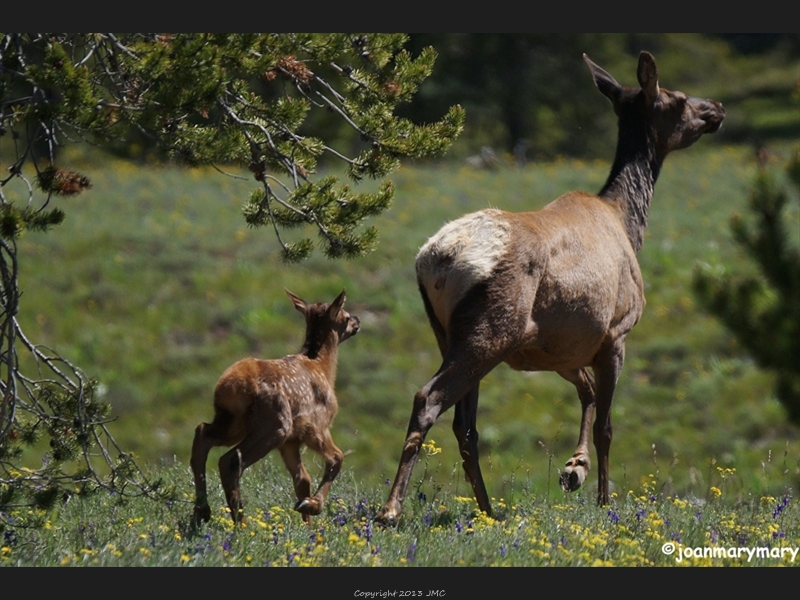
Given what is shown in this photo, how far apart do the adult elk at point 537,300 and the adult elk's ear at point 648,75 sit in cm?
1

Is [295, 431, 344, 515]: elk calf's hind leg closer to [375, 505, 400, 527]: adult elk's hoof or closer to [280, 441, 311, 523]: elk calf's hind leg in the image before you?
[280, 441, 311, 523]: elk calf's hind leg

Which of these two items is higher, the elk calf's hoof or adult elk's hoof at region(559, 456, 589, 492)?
adult elk's hoof at region(559, 456, 589, 492)

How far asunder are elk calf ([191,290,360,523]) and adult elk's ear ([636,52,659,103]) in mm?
3772

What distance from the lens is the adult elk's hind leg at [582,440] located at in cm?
795

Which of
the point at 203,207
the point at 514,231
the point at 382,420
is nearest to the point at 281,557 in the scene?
the point at 514,231

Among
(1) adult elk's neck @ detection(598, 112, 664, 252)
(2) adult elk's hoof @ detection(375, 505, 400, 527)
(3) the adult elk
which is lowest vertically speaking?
(2) adult elk's hoof @ detection(375, 505, 400, 527)

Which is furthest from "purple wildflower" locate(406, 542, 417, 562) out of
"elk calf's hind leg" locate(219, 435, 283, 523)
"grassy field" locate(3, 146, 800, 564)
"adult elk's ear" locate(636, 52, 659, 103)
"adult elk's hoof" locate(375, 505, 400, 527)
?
"grassy field" locate(3, 146, 800, 564)

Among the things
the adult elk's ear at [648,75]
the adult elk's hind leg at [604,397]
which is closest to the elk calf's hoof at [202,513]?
the adult elk's hind leg at [604,397]

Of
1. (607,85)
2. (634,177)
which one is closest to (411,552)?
(634,177)

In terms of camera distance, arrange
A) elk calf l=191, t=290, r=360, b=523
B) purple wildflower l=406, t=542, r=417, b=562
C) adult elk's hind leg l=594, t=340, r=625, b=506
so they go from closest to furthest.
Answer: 1. purple wildflower l=406, t=542, r=417, b=562
2. elk calf l=191, t=290, r=360, b=523
3. adult elk's hind leg l=594, t=340, r=625, b=506

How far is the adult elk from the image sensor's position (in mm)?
7328

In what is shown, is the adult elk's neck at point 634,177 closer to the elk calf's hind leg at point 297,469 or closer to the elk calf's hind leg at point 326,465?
the elk calf's hind leg at point 326,465

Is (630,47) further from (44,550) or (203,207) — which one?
(44,550)
